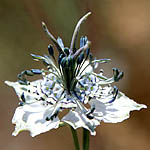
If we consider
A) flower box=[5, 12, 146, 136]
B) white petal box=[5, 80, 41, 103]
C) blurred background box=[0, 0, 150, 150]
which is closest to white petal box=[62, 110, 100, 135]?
flower box=[5, 12, 146, 136]

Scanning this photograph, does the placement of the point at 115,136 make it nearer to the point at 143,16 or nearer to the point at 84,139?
the point at 143,16

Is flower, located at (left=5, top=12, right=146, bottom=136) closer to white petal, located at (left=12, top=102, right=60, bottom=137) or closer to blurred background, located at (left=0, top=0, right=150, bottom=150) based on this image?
white petal, located at (left=12, top=102, right=60, bottom=137)

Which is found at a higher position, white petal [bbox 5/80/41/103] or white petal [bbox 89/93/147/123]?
white petal [bbox 5/80/41/103]

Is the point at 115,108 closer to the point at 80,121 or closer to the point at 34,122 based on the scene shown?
the point at 80,121

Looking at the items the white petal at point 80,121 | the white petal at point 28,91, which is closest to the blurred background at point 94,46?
the white petal at point 28,91

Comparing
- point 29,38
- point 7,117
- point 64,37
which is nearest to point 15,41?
point 29,38

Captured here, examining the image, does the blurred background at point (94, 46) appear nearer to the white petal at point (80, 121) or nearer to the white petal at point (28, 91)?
the white petal at point (28, 91)
